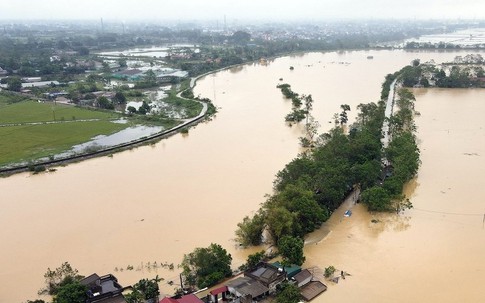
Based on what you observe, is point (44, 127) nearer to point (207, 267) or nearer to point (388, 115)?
point (207, 267)

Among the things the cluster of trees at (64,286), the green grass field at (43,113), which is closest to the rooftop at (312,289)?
the cluster of trees at (64,286)

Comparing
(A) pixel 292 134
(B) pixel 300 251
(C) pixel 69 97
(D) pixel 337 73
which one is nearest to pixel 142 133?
(A) pixel 292 134

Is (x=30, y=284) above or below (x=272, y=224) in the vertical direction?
below

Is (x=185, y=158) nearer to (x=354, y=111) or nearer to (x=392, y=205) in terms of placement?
(x=392, y=205)

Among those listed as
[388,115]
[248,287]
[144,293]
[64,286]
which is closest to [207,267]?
[248,287]

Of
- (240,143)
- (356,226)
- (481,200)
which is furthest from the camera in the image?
(240,143)
